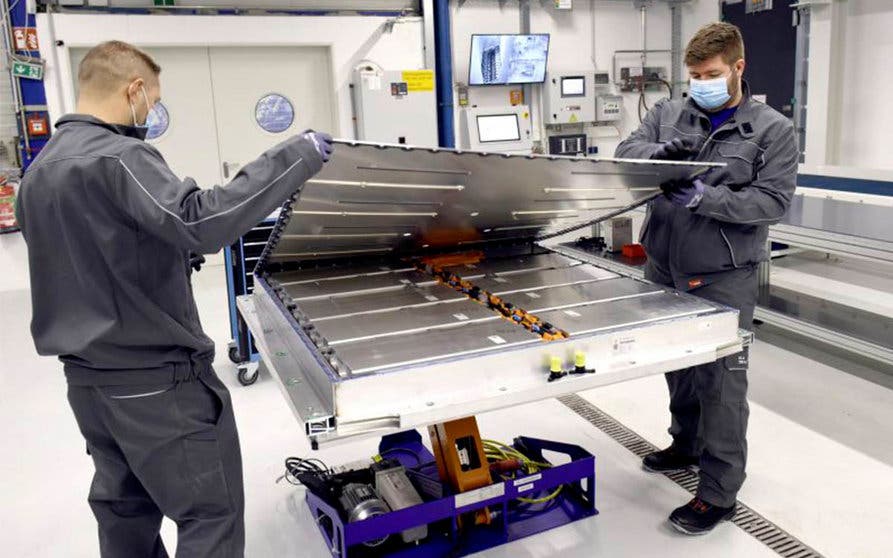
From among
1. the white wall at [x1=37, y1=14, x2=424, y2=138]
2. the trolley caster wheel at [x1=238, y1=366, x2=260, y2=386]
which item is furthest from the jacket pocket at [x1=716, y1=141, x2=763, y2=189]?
the white wall at [x1=37, y1=14, x2=424, y2=138]

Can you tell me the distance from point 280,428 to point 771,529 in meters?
2.19

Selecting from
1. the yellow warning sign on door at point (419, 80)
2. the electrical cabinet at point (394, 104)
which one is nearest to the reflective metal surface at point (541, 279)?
the electrical cabinet at point (394, 104)

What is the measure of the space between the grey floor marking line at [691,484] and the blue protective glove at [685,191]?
1192 millimetres

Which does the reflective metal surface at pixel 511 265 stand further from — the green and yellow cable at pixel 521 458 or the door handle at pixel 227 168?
the door handle at pixel 227 168

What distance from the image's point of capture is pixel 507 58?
7.64 m

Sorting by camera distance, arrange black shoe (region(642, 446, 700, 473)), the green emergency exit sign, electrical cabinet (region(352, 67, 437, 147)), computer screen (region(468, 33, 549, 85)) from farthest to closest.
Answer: computer screen (region(468, 33, 549, 85)), electrical cabinet (region(352, 67, 437, 147)), the green emergency exit sign, black shoe (region(642, 446, 700, 473))

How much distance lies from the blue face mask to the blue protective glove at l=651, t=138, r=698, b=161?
0.72 feet

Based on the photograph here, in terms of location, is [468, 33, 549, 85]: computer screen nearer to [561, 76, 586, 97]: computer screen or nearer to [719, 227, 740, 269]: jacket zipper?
[561, 76, 586, 97]: computer screen

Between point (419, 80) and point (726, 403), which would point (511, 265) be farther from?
point (419, 80)

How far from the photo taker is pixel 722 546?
2398mm

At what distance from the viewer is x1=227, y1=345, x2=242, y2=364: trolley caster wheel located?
4.03 meters

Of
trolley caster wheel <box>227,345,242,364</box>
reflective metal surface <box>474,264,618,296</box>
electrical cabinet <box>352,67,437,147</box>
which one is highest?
electrical cabinet <box>352,67,437,147</box>

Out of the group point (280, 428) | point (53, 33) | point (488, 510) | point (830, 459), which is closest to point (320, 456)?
point (280, 428)

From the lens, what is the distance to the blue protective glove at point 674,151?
86.4 inches
